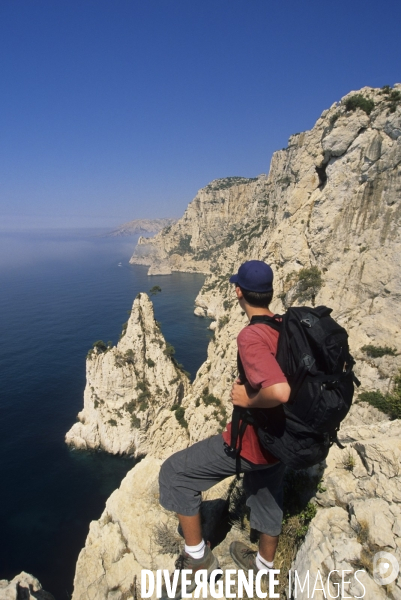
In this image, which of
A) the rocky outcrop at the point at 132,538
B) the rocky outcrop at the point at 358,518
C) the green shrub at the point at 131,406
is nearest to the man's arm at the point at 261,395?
the rocky outcrop at the point at 358,518

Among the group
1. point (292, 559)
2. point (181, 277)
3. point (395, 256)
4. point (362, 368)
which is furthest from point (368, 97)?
point (181, 277)

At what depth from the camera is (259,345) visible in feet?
10.8

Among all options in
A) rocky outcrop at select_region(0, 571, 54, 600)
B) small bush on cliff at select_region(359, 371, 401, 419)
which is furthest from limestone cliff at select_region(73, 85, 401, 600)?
rocky outcrop at select_region(0, 571, 54, 600)

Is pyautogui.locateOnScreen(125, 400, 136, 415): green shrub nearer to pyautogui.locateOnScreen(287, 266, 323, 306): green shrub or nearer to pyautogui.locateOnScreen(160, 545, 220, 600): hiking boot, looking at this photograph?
pyautogui.locateOnScreen(287, 266, 323, 306): green shrub

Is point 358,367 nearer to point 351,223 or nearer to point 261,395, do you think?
point 351,223

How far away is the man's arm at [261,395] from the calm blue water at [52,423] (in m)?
24.6

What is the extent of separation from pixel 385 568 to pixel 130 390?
32.4m

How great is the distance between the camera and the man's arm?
9.63ft

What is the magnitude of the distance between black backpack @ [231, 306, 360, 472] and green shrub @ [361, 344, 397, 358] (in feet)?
Result: 44.0

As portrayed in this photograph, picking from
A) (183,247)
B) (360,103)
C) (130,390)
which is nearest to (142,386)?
(130,390)

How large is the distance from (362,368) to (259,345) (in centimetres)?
1382

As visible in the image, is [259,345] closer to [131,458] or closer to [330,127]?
[330,127]

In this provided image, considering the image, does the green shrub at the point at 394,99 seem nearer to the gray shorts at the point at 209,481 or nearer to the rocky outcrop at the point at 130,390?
the gray shorts at the point at 209,481

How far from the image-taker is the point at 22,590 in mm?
12414
